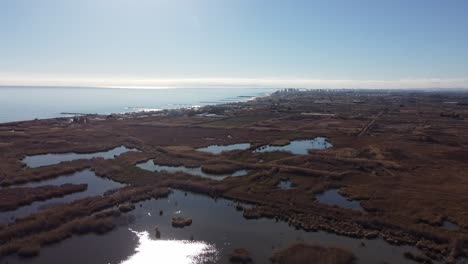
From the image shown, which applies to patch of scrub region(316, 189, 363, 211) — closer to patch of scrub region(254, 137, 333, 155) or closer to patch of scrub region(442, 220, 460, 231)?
patch of scrub region(442, 220, 460, 231)

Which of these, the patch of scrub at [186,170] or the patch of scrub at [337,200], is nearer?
the patch of scrub at [337,200]

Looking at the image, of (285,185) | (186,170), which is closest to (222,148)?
(186,170)

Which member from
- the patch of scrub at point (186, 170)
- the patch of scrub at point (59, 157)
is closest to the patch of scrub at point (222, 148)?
the patch of scrub at point (186, 170)

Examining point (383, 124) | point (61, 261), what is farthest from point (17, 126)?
point (383, 124)

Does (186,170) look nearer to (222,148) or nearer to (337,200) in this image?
(222,148)

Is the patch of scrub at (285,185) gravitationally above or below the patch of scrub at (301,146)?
above

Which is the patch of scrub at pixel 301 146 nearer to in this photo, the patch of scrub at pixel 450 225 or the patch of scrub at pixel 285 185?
the patch of scrub at pixel 285 185

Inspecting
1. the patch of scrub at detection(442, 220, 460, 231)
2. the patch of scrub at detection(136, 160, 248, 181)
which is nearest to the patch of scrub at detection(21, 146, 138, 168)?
the patch of scrub at detection(136, 160, 248, 181)
